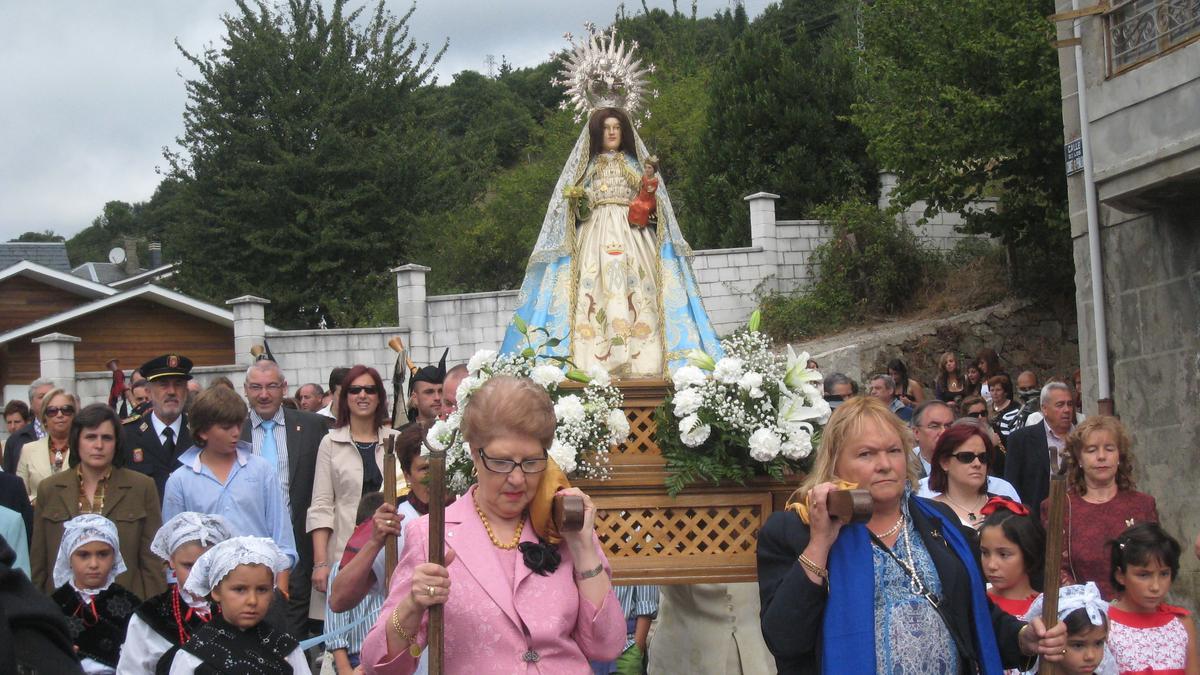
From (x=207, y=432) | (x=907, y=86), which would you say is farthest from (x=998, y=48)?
(x=207, y=432)

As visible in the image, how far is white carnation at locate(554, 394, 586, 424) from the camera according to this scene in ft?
19.9

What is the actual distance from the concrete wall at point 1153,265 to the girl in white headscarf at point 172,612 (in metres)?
7.45

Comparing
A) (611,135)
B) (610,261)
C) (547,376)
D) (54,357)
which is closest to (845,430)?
(547,376)

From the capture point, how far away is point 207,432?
7.34m

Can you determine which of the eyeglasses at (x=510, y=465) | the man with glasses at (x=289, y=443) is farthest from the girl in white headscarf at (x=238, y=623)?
the man with glasses at (x=289, y=443)

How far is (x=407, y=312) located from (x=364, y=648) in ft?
54.0

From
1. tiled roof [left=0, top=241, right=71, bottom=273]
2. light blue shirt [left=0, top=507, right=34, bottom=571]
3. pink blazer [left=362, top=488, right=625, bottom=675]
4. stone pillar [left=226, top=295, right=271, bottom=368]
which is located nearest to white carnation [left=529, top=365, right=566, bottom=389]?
pink blazer [left=362, top=488, right=625, bottom=675]

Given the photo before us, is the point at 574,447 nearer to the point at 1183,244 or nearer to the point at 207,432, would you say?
the point at 207,432

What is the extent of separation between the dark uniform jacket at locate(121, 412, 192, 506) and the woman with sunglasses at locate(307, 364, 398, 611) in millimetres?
1524

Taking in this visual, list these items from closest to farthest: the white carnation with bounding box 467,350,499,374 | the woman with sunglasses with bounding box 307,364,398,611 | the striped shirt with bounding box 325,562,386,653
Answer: the white carnation with bounding box 467,350,499,374
the striped shirt with bounding box 325,562,386,653
the woman with sunglasses with bounding box 307,364,398,611

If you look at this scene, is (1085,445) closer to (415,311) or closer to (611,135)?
(611,135)

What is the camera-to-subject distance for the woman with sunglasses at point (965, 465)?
6.21 meters

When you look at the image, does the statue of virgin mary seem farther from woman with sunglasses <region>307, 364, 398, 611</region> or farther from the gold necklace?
the gold necklace

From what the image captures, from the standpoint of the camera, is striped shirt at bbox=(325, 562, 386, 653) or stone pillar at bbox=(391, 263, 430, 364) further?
stone pillar at bbox=(391, 263, 430, 364)
